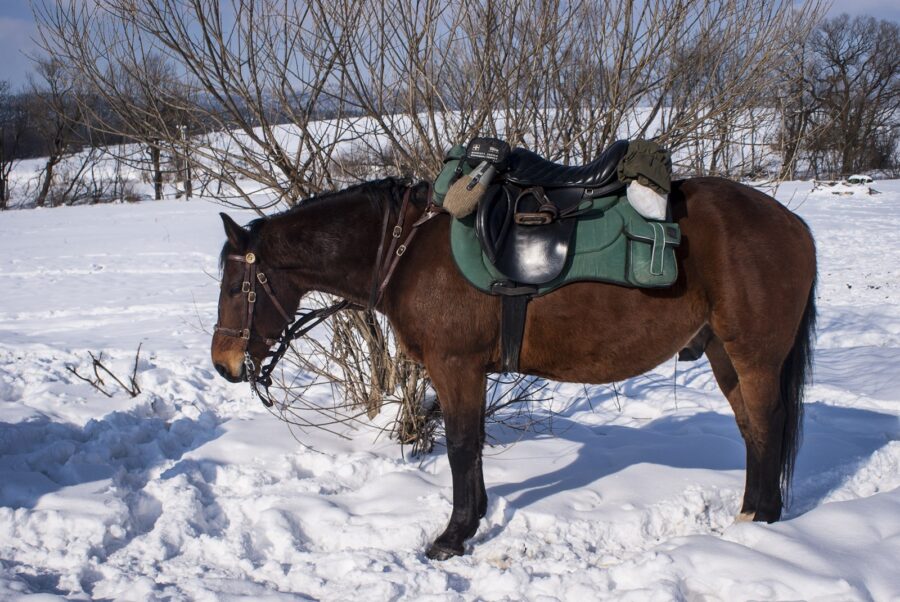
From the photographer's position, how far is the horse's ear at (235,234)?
2.97 metres

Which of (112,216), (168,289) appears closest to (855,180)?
(168,289)

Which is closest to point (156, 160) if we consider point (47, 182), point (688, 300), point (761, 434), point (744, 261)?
point (688, 300)

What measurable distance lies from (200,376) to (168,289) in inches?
235

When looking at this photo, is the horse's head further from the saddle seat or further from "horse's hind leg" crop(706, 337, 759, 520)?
"horse's hind leg" crop(706, 337, 759, 520)

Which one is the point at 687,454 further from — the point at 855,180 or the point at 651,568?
the point at 855,180

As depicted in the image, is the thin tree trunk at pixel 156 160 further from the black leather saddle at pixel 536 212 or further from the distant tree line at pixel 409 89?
the black leather saddle at pixel 536 212

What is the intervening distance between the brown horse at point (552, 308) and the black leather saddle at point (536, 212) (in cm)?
16

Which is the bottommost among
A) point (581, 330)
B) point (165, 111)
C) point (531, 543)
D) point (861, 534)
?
point (531, 543)

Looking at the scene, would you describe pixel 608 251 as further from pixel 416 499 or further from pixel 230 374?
pixel 230 374

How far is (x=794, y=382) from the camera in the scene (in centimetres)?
321

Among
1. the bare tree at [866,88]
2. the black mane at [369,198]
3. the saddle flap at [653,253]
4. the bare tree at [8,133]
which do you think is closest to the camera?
the saddle flap at [653,253]

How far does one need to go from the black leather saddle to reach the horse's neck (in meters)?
0.57

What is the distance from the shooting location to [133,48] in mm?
3861

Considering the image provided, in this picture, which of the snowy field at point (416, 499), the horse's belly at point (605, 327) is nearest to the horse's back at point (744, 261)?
the horse's belly at point (605, 327)
